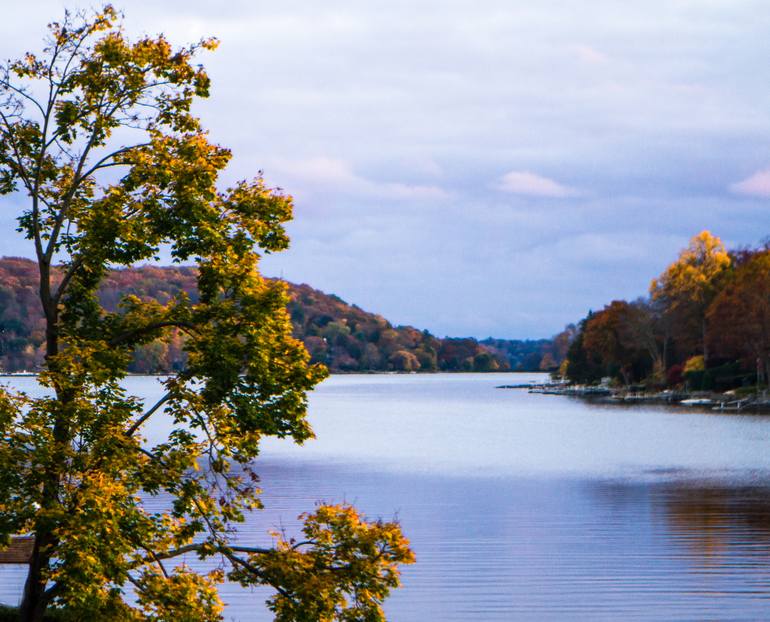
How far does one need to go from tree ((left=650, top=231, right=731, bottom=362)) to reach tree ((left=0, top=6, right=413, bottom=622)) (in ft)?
389

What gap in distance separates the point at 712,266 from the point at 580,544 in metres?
100

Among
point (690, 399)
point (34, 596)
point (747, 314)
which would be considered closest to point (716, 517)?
point (34, 596)

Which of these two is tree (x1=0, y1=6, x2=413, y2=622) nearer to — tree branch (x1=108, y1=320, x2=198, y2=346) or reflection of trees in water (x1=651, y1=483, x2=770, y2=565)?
tree branch (x1=108, y1=320, x2=198, y2=346)

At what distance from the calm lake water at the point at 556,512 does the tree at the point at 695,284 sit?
3877cm

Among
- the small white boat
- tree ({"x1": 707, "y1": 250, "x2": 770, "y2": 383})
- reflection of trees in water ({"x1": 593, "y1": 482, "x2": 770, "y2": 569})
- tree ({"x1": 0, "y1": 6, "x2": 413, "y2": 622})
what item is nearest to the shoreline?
the small white boat

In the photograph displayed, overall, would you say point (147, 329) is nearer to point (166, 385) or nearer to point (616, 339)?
point (166, 385)

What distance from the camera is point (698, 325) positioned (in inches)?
5236

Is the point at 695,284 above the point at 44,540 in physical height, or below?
above

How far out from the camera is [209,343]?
15.9 meters

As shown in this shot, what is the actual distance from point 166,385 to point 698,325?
123483 millimetres

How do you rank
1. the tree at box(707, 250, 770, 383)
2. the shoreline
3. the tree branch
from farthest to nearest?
the shoreline, the tree at box(707, 250, 770, 383), the tree branch

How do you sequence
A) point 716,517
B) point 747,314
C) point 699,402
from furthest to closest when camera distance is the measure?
point 699,402
point 747,314
point 716,517

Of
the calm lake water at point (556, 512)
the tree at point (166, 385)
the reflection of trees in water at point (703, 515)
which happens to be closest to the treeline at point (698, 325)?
the calm lake water at point (556, 512)

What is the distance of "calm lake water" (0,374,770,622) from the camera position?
29125mm
